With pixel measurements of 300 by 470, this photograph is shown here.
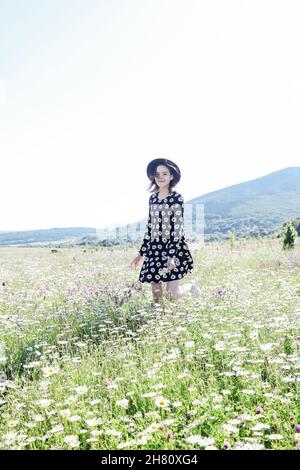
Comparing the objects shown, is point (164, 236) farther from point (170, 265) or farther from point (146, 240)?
point (170, 265)

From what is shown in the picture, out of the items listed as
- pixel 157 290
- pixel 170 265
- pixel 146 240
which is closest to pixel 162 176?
pixel 146 240

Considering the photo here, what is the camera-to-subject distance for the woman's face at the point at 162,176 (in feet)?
22.9

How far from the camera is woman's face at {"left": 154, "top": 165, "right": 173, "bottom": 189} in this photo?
6.99m

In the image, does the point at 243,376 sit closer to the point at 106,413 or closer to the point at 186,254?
the point at 106,413

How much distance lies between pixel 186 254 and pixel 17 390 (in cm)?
381

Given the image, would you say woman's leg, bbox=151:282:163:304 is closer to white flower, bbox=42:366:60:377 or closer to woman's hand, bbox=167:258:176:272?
woman's hand, bbox=167:258:176:272

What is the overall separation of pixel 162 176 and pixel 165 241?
39.1 inches

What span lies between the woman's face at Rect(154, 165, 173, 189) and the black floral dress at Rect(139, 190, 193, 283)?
202mm

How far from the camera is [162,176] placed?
701 cm

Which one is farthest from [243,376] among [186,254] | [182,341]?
[186,254]

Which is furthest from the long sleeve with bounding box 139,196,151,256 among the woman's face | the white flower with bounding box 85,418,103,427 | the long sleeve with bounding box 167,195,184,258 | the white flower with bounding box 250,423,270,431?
the white flower with bounding box 250,423,270,431

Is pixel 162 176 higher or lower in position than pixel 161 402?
higher

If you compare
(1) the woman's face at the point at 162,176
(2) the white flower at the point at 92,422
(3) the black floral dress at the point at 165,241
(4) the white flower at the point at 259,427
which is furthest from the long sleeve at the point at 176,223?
(4) the white flower at the point at 259,427

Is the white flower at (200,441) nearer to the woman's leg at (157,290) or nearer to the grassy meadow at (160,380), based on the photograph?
the grassy meadow at (160,380)
